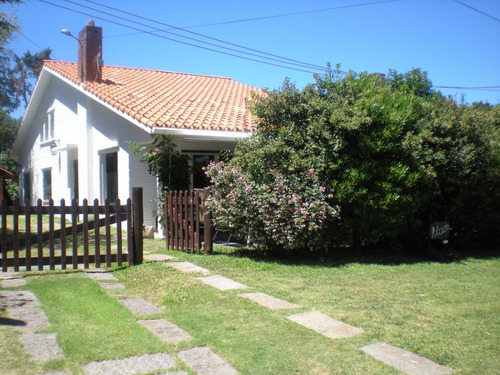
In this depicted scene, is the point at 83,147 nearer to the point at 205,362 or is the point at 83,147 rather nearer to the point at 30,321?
the point at 30,321

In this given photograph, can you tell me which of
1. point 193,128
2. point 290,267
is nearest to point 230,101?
point 193,128

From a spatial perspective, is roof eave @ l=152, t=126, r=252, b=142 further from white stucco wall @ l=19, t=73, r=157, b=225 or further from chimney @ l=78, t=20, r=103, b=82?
chimney @ l=78, t=20, r=103, b=82

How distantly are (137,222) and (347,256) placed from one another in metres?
4.06

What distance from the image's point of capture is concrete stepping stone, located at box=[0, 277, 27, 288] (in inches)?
257

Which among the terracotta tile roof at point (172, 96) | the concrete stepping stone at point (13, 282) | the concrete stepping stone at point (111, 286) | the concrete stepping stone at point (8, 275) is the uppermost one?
the terracotta tile roof at point (172, 96)

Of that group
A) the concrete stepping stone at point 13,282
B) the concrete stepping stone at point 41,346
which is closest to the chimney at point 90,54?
the concrete stepping stone at point 13,282

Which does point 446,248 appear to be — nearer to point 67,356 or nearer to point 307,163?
point 307,163

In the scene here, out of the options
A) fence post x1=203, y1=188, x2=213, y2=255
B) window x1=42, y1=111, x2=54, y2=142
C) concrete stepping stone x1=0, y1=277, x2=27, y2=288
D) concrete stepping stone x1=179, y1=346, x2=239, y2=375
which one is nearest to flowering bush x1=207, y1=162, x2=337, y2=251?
fence post x1=203, y1=188, x2=213, y2=255

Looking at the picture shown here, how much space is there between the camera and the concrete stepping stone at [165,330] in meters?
4.48

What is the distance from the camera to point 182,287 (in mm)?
6516

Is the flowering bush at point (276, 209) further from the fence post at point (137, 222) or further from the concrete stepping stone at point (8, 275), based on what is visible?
the concrete stepping stone at point (8, 275)

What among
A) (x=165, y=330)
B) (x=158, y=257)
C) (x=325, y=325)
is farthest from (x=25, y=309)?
(x=158, y=257)

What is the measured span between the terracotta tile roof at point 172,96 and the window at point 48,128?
254 centimetres

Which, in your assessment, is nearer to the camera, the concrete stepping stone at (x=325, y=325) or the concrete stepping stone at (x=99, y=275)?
the concrete stepping stone at (x=325, y=325)
